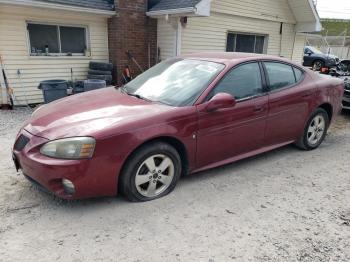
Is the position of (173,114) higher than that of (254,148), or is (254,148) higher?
(173,114)

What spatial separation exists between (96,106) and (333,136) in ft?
15.8

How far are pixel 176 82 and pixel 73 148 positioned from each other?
1601 millimetres

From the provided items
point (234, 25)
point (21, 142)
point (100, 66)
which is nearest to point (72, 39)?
point (100, 66)

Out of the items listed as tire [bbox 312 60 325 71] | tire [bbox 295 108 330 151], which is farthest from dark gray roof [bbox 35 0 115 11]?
tire [bbox 312 60 325 71]

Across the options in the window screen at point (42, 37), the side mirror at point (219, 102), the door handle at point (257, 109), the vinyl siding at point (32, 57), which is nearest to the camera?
the side mirror at point (219, 102)

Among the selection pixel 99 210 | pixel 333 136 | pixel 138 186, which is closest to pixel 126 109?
pixel 138 186

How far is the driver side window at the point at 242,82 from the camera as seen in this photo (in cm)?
385

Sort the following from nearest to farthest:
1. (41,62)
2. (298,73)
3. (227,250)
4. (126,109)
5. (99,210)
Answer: (227,250), (99,210), (126,109), (298,73), (41,62)

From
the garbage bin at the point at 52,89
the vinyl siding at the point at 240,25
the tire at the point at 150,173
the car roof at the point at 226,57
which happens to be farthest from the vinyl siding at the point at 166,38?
the tire at the point at 150,173

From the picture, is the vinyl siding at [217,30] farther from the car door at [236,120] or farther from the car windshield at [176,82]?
the car door at [236,120]

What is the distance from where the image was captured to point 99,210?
10.7 feet

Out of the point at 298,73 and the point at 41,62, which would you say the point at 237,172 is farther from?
the point at 41,62

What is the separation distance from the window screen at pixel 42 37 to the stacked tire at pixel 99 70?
1.06 meters

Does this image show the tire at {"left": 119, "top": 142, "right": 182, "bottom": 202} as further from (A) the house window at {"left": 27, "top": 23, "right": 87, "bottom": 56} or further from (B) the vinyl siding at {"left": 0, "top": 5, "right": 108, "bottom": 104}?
(A) the house window at {"left": 27, "top": 23, "right": 87, "bottom": 56}
